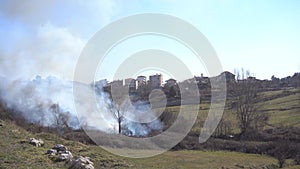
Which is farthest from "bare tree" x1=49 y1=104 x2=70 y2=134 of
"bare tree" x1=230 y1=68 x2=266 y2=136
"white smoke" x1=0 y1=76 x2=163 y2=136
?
"bare tree" x1=230 y1=68 x2=266 y2=136

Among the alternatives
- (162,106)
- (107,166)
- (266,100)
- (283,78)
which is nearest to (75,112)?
(162,106)

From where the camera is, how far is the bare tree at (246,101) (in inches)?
2053

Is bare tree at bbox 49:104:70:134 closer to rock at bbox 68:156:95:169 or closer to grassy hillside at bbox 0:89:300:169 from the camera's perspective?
grassy hillside at bbox 0:89:300:169

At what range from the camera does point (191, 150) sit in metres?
38.7

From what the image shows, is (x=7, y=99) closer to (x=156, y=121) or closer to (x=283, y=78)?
(x=156, y=121)

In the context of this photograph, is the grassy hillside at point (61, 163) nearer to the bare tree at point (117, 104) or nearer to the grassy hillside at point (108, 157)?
the grassy hillside at point (108, 157)

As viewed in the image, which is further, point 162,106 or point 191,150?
point 162,106

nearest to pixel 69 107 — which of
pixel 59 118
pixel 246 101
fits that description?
pixel 59 118

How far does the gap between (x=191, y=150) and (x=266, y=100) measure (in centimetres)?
3202

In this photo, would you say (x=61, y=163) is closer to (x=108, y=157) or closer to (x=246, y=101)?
(x=108, y=157)

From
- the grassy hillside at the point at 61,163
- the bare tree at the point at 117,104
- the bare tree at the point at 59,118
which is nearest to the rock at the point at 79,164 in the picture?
the grassy hillside at the point at 61,163

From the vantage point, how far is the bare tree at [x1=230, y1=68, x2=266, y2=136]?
52.1 metres

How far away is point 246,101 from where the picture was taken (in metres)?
57.2

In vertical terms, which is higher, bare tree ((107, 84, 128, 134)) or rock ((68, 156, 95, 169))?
bare tree ((107, 84, 128, 134))
